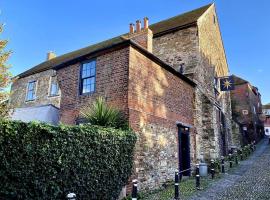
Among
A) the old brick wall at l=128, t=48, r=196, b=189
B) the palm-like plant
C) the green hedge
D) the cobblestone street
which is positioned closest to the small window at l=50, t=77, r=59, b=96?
the old brick wall at l=128, t=48, r=196, b=189

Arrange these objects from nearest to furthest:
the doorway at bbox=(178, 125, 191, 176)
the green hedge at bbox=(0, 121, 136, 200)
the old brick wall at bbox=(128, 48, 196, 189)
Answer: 1. the green hedge at bbox=(0, 121, 136, 200)
2. the old brick wall at bbox=(128, 48, 196, 189)
3. the doorway at bbox=(178, 125, 191, 176)

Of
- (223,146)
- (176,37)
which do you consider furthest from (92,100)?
(223,146)

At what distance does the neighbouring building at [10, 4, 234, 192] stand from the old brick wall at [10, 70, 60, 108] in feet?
2.85

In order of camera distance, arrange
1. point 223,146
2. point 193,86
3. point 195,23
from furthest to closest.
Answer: point 223,146 → point 195,23 → point 193,86

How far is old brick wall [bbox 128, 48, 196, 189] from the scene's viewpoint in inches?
396

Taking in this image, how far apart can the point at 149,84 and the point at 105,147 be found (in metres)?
4.55

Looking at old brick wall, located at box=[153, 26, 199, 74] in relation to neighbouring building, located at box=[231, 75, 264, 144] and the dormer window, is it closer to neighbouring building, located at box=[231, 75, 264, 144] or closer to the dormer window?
the dormer window

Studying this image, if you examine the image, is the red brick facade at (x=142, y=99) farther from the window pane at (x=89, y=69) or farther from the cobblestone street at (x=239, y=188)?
the cobblestone street at (x=239, y=188)

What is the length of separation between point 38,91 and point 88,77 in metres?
12.2

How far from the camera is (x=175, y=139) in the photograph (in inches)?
512

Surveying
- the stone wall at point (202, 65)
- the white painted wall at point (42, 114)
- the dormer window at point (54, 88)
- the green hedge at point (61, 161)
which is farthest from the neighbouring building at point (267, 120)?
the green hedge at point (61, 161)

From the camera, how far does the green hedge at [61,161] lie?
18.7ft

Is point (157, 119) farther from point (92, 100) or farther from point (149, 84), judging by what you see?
point (92, 100)

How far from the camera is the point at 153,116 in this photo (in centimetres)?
1125
